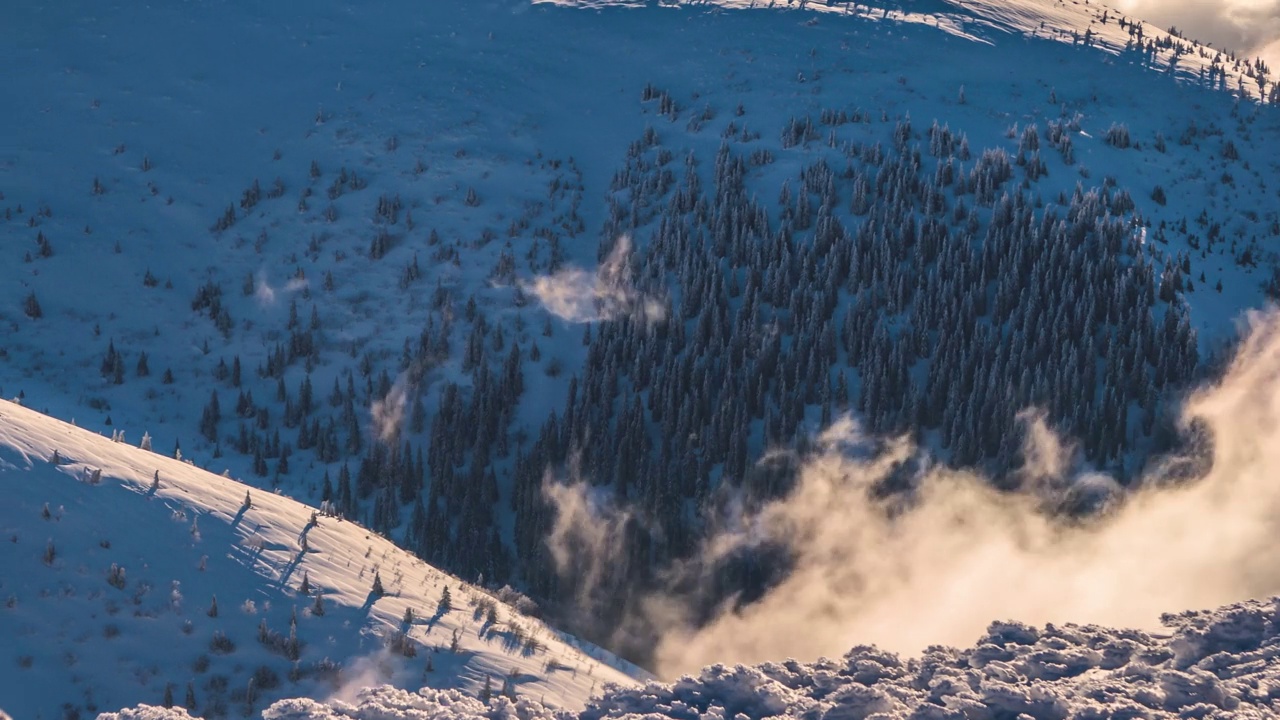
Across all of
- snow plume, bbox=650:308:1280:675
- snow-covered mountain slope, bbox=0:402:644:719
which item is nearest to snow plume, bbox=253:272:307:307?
snow plume, bbox=650:308:1280:675

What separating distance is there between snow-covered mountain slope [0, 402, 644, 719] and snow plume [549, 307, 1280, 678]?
3524 centimetres

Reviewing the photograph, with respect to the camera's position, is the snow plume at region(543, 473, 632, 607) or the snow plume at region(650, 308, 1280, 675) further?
the snow plume at region(543, 473, 632, 607)

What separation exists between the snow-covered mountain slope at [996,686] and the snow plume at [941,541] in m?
45.9

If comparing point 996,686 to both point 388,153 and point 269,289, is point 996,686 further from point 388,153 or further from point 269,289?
point 388,153

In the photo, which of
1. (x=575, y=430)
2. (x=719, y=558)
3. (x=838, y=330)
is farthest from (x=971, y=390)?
(x=575, y=430)

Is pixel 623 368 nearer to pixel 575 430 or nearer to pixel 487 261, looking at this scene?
pixel 575 430

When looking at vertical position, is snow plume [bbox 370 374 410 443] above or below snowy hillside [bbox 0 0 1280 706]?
below

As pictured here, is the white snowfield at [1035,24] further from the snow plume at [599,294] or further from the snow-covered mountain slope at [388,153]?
the snow plume at [599,294]

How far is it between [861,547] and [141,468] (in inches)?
1849

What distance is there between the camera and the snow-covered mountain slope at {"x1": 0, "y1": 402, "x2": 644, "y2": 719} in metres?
34.6

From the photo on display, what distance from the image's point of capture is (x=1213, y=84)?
378 feet

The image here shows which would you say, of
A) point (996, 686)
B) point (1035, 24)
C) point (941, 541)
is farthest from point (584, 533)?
point (1035, 24)

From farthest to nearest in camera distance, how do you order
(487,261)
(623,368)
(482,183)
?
(482,183)
(487,261)
(623,368)

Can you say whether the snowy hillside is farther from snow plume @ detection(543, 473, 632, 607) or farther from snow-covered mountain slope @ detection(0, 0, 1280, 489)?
snow-covered mountain slope @ detection(0, 0, 1280, 489)
